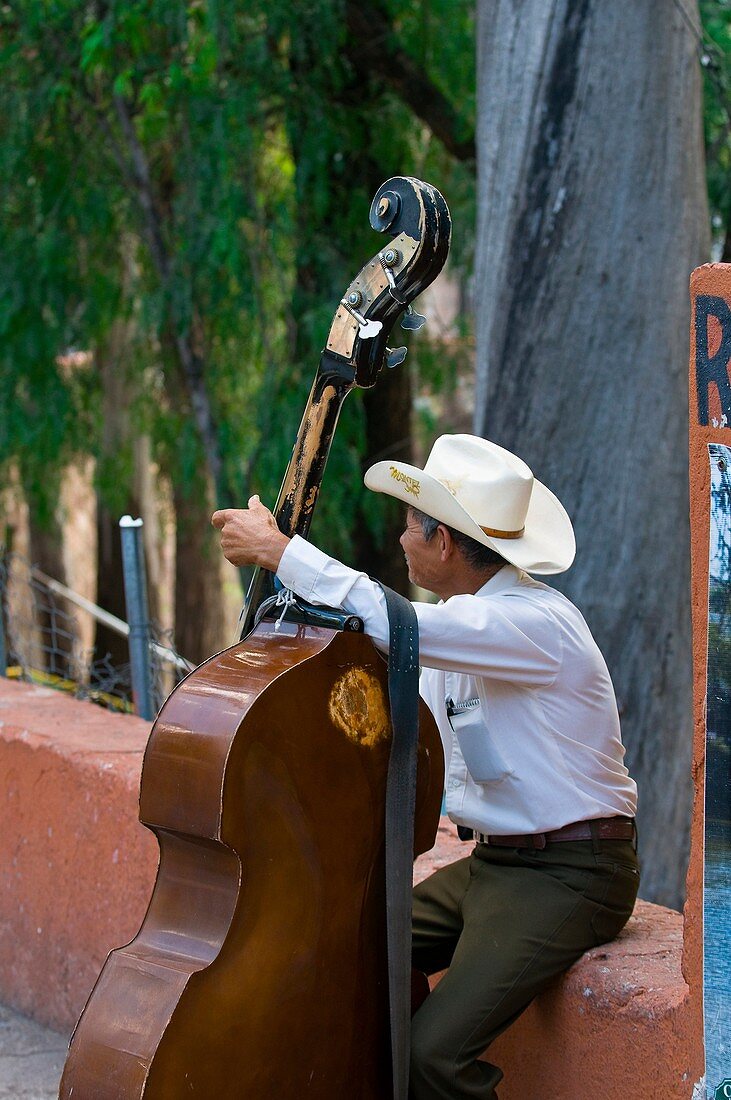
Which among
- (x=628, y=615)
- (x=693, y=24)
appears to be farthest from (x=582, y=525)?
(x=693, y=24)

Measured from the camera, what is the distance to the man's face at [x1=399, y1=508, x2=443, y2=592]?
266cm

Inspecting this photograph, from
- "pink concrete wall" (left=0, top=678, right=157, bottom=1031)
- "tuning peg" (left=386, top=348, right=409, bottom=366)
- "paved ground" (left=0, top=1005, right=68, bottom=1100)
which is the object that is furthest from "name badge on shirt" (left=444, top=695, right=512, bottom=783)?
"paved ground" (left=0, top=1005, right=68, bottom=1100)

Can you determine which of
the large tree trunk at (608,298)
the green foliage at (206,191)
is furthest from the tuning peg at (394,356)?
the green foliage at (206,191)

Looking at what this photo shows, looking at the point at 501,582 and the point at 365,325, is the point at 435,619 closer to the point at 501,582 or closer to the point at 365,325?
the point at 501,582

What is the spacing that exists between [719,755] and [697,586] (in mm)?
263

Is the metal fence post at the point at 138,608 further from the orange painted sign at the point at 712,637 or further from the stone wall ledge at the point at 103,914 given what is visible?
the orange painted sign at the point at 712,637

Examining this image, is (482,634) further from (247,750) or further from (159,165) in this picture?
(159,165)

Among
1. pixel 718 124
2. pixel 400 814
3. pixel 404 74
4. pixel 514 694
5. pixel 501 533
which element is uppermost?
pixel 404 74

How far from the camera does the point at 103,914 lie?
3.65 meters

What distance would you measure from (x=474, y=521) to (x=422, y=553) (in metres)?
0.15

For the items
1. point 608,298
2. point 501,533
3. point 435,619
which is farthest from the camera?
point 608,298

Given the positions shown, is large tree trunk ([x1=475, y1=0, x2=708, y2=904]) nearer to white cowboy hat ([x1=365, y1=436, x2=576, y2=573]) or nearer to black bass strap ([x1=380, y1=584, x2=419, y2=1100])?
white cowboy hat ([x1=365, y1=436, x2=576, y2=573])

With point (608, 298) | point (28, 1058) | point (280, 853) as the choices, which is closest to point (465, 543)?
point (280, 853)

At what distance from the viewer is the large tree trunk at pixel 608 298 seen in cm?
462
